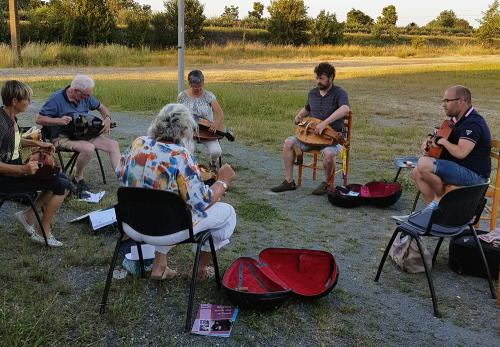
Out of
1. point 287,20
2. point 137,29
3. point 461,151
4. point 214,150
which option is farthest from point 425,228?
point 287,20

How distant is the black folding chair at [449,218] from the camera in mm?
3588

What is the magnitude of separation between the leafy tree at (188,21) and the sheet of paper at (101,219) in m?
32.7

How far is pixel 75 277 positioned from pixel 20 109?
152cm

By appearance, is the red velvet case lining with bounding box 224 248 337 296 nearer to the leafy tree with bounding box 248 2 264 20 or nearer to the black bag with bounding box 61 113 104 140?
the black bag with bounding box 61 113 104 140

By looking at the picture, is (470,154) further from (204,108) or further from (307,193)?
(204,108)

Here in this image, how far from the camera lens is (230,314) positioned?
3383 mm

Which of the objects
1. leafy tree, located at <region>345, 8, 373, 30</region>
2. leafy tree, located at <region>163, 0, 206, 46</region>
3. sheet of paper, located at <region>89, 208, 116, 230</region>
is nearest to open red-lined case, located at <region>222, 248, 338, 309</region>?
sheet of paper, located at <region>89, 208, 116, 230</region>

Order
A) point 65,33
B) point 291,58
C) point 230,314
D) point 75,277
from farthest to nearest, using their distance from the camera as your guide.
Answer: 1. point 291,58
2. point 65,33
3. point 75,277
4. point 230,314

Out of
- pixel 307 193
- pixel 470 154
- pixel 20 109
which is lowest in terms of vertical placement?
pixel 307 193

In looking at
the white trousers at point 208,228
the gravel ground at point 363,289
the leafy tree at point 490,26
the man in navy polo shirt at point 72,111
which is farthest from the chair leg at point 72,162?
the leafy tree at point 490,26

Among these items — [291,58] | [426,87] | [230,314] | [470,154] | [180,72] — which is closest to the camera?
[230,314]

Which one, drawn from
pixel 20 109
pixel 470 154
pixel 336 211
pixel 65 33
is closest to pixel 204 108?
pixel 336 211

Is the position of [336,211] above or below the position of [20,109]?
below

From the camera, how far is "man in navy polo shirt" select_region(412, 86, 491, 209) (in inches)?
185
